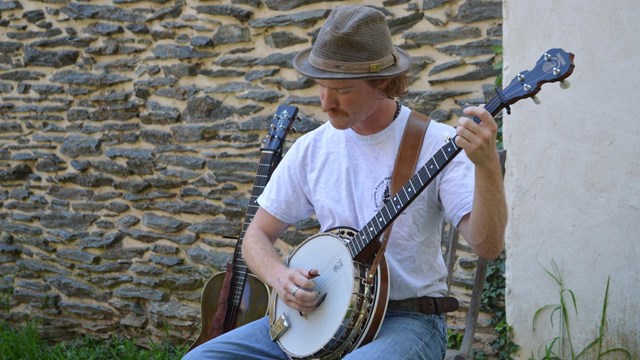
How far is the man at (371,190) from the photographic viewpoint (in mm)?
2309

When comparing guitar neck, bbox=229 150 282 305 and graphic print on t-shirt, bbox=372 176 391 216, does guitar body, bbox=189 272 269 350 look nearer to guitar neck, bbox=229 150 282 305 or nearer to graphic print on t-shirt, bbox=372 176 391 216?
guitar neck, bbox=229 150 282 305

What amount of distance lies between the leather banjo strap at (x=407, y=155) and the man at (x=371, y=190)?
0.03 meters

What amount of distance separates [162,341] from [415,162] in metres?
3.00

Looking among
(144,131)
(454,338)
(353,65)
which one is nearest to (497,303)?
(454,338)

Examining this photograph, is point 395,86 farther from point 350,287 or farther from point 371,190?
point 350,287

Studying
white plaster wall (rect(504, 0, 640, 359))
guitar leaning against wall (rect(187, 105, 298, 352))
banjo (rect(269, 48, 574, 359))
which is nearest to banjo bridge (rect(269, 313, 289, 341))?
banjo (rect(269, 48, 574, 359))

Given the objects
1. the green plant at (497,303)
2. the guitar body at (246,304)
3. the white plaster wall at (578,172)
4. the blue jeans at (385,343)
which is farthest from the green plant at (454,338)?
the blue jeans at (385,343)

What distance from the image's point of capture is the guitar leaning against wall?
3457mm

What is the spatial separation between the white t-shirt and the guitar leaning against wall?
857mm

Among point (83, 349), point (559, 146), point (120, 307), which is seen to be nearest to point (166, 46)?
point (120, 307)

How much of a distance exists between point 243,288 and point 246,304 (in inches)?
2.9

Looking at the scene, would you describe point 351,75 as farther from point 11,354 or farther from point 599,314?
point 11,354

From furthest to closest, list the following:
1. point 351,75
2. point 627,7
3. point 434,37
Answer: point 434,37, point 627,7, point 351,75

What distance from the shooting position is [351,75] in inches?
93.0
